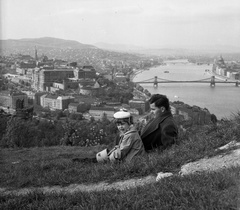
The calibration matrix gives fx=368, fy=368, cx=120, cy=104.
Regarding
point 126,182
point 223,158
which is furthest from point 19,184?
point 223,158

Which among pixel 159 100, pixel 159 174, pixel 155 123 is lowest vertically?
pixel 159 174

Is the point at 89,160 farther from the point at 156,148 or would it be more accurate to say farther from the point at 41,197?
the point at 41,197

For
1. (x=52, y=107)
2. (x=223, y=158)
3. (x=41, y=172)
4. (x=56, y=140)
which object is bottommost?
(x=52, y=107)

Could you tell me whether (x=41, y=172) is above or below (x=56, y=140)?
Result: above

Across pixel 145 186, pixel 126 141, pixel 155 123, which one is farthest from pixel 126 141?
pixel 145 186

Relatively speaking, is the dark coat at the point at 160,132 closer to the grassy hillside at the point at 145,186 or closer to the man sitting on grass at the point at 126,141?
the grassy hillside at the point at 145,186

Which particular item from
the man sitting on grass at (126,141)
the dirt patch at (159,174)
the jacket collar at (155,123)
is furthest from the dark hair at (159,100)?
the dirt patch at (159,174)

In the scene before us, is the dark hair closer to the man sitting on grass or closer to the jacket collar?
the jacket collar

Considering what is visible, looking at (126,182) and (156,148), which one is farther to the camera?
(156,148)

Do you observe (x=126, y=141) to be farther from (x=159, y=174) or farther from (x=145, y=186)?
(x=145, y=186)
